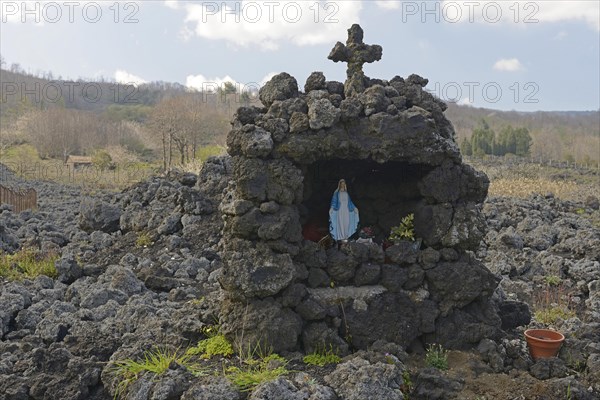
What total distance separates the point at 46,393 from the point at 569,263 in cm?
1197

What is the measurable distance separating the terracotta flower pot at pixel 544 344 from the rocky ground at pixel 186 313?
0.12 meters

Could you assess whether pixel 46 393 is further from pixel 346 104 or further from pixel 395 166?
pixel 395 166

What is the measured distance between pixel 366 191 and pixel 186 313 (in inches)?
135

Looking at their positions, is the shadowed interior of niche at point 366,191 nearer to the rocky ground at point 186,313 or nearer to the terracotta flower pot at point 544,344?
the rocky ground at point 186,313

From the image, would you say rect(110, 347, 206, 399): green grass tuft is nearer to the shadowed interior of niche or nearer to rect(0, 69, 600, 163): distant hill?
the shadowed interior of niche

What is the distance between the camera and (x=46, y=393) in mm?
7246

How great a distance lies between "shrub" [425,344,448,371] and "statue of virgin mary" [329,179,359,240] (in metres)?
1.94

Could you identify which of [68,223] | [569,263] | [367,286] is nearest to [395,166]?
[367,286]

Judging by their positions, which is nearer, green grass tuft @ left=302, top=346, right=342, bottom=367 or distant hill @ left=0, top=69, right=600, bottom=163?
green grass tuft @ left=302, top=346, right=342, bottom=367

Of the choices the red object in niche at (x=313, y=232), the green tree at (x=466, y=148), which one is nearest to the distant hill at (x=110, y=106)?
the green tree at (x=466, y=148)

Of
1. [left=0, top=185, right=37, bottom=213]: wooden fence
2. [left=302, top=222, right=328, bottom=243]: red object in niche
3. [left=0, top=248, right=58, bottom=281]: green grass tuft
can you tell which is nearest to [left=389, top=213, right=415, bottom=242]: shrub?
[left=302, top=222, right=328, bottom=243]: red object in niche

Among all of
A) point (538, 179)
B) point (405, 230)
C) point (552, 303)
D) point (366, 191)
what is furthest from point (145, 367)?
point (538, 179)

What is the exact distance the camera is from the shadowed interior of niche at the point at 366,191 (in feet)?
31.3

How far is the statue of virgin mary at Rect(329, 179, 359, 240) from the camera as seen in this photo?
875cm
